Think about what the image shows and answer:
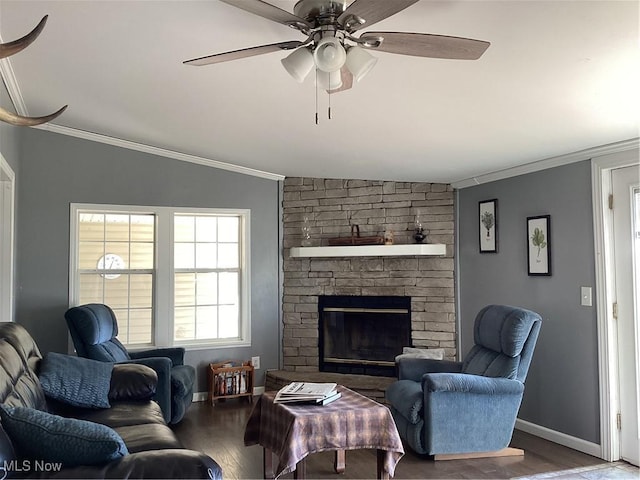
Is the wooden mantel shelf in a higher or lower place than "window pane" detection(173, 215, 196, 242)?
lower

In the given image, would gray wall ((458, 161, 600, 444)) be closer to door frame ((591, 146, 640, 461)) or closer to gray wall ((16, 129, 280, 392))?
door frame ((591, 146, 640, 461))

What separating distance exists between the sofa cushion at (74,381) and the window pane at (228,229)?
2489 millimetres

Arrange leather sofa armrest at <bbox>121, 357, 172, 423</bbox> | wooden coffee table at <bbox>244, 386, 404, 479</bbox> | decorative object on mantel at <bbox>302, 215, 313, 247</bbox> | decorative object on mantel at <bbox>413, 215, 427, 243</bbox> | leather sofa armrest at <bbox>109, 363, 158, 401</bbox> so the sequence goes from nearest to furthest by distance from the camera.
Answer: wooden coffee table at <bbox>244, 386, 404, 479</bbox> → leather sofa armrest at <bbox>109, 363, 158, 401</bbox> → leather sofa armrest at <bbox>121, 357, 172, 423</bbox> → decorative object on mantel at <bbox>413, 215, 427, 243</bbox> → decorative object on mantel at <bbox>302, 215, 313, 247</bbox>

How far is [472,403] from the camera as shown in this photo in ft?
12.1

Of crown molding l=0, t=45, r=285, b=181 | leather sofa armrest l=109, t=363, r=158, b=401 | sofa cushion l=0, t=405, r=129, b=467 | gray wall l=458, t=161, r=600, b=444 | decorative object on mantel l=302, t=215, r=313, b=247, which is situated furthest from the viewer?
decorative object on mantel l=302, t=215, r=313, b=247

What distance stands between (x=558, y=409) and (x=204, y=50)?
3.56 metres

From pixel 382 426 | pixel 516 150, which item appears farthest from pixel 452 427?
pixel 516 150

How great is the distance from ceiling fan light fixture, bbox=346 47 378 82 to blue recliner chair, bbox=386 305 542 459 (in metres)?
2.28

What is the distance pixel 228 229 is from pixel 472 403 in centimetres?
308

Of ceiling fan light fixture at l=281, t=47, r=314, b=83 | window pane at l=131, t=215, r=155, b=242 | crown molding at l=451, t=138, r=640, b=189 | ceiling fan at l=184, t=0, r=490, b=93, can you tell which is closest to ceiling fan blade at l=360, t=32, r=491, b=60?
ceiling fan at l=184, t=0, r=490, b=93

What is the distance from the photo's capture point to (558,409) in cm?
421

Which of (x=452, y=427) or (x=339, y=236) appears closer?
(x=452, y=427)

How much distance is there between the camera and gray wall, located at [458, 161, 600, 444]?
3.98 meters

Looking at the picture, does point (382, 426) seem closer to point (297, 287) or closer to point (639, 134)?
point (639, 134)
